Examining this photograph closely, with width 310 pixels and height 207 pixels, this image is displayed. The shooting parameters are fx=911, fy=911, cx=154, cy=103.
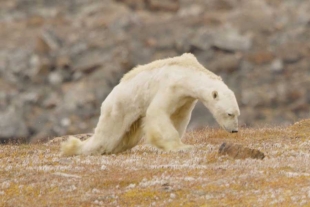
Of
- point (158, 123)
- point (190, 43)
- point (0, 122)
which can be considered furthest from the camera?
point (190, 43)

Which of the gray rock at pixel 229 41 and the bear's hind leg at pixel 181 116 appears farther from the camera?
the gray rock at pixel 229 41

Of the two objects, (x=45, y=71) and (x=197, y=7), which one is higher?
(x=197, y=7)

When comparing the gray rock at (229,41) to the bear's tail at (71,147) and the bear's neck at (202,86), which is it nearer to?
the bear's tail at (71,147)

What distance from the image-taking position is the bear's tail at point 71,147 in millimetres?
21969

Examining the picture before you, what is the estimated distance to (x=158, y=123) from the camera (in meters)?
21.0

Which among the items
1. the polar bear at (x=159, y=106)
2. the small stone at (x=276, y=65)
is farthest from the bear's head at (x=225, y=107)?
the small stone at (x=276, y=65)

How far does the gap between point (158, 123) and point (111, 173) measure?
346 cm

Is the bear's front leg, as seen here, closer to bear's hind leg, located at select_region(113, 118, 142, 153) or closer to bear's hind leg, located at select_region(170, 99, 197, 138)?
bear's hind leg, located at select_region(170, 99, 197, 138)

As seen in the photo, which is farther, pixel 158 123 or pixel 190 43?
pixel 190 43

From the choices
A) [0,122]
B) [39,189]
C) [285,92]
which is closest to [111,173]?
[39,189]

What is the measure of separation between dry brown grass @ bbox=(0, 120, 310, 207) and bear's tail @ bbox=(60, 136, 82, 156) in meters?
0.57

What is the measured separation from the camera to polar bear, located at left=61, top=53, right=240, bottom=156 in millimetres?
21078

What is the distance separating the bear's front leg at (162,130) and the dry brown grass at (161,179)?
28 cm

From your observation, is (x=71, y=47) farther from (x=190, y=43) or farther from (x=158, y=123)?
(x=158, y=123)
